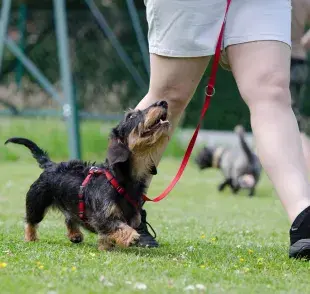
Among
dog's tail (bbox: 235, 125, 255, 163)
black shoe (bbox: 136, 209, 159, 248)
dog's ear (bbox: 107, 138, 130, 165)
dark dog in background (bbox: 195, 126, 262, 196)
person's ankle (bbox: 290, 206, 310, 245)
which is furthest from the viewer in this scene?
dog's tail (bbox: 235, 125, 255, 163)

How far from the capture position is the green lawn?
3686 millimetres

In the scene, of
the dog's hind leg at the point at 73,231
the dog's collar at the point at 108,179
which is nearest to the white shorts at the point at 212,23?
the dog's collar at the point at 108,179

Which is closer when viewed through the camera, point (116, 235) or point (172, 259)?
point (172, 259)

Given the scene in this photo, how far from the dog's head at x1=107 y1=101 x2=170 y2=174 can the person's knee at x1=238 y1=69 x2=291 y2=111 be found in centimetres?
48

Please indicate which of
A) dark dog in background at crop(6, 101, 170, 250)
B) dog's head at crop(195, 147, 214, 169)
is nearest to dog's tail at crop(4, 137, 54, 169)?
dark dog in background at crop(6, 101, 170, 250)

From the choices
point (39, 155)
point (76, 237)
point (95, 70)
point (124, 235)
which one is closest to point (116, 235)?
point (124, 235)

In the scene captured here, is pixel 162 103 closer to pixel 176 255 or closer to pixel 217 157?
pixel 176 255

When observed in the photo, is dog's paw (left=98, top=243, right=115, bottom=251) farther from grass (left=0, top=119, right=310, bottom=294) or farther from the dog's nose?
the dog's nose

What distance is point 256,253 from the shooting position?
4895mm

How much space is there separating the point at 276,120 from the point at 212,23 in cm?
63

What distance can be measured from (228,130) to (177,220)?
24.8ft

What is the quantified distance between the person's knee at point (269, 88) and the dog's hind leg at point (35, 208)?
1.52 metres

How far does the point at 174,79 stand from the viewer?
482 centimetres

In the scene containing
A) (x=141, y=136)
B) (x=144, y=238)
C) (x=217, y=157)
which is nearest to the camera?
(x=141, y=136)
